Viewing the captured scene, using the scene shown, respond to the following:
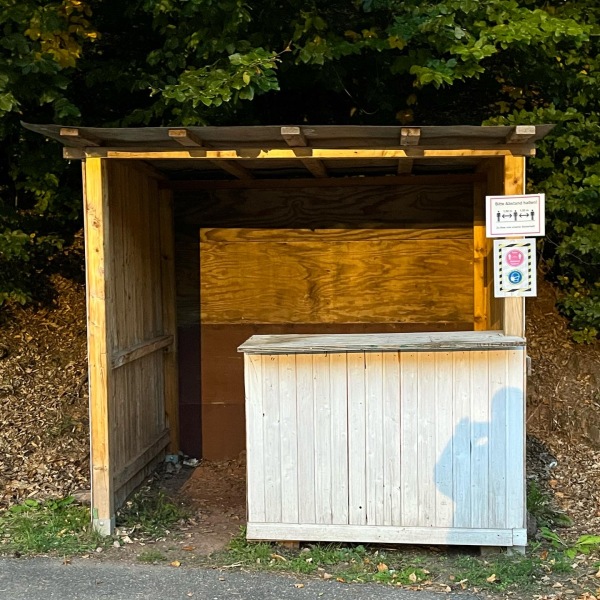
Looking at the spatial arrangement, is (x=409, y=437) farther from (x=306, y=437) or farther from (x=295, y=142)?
(x=295, y=142)

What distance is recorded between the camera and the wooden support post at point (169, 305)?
630 cm

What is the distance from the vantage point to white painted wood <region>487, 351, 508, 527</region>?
4363 millimetres

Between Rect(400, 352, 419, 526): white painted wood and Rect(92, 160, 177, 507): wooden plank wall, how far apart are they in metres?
1.92

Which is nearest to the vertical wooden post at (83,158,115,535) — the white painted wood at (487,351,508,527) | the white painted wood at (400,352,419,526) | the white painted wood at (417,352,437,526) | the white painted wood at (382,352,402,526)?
the white painted wood at (382,352,402,526)

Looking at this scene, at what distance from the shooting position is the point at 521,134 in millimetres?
4227

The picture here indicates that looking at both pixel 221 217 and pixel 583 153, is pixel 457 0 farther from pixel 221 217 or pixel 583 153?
pixel 221 217

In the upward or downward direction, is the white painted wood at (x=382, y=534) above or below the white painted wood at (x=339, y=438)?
below

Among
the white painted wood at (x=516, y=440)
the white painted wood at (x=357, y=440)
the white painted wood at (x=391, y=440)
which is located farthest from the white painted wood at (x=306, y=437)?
the white painted wood at (x=516, y=440)

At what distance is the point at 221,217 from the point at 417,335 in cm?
239

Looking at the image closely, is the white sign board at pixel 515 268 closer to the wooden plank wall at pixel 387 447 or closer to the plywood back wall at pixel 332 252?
the wooden plank wall at pixel 387 447

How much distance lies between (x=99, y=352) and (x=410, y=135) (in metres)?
2.41

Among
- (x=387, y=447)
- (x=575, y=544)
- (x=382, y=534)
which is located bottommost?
(x=575, y=544)

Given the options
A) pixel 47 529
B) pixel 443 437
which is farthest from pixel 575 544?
pixel 47 529

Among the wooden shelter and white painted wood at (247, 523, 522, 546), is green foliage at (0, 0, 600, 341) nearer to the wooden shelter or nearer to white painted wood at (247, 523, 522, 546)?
the wooden shelter
